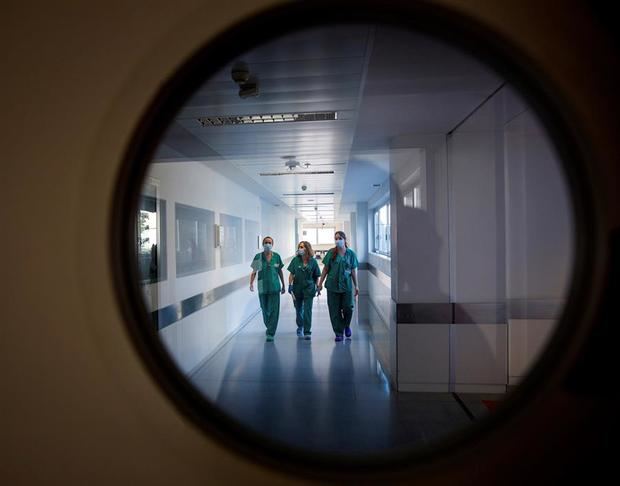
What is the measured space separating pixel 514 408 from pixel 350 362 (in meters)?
3.37

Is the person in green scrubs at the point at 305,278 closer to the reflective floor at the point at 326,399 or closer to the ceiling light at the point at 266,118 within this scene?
the reflective floor at the point at 326,399

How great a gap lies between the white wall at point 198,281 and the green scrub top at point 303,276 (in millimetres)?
1088

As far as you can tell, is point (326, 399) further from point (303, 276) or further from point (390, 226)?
point (303, 276)

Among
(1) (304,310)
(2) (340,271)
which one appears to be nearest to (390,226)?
(2) (340,271)

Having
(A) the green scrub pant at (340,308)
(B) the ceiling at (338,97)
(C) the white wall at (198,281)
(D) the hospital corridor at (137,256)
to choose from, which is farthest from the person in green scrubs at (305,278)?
(D) the hospital corridor at (137,256)

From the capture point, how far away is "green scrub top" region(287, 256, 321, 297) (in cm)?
504

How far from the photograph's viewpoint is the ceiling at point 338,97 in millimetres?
1622

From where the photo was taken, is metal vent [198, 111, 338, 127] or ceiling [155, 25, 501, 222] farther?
metal vent [198, 111, 338, 127]

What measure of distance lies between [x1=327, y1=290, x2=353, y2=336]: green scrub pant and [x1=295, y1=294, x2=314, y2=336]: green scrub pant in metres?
0.41

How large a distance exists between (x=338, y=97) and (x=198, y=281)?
2736 mm

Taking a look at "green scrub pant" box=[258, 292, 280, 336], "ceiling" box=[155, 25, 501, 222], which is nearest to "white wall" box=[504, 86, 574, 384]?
"ceiling" box=[155, 25, 501, 222]

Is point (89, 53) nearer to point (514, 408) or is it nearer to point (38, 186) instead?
point (38, 186)

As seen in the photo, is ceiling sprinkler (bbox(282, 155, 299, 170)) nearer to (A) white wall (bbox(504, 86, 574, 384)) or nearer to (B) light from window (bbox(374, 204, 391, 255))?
(A) white wall (bbox(504, 86, 574, 384))

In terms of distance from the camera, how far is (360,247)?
8.94 metres
